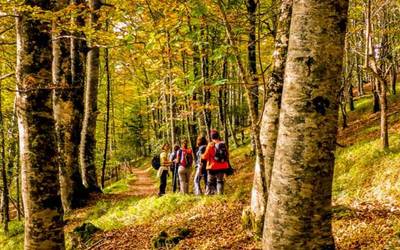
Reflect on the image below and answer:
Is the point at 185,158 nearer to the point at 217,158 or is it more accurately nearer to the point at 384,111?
the point at 217,158

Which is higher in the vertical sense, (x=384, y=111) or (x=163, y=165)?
(x=384, y=111)

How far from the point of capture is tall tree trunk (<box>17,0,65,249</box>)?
5.12 metres

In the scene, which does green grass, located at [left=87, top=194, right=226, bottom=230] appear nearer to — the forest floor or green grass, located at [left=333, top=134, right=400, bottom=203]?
the forest floor

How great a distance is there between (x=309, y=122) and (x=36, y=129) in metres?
3.79

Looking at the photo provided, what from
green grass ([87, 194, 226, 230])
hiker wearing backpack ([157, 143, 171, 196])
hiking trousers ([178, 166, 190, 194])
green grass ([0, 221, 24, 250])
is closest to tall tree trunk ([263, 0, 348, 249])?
green grass ([87, 194, 226, 230])

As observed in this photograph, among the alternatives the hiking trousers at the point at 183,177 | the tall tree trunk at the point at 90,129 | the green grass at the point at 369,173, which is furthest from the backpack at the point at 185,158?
the green grass at the point at 369,173

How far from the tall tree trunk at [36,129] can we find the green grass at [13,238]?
826 centimetres

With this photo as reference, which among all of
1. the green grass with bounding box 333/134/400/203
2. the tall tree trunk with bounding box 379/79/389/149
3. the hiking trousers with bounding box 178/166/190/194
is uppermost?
the tall tree trunk with bounding box 379/79/389/149

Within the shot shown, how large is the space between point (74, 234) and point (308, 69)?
8.10 meters

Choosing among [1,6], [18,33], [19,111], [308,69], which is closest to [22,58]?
[18,33]

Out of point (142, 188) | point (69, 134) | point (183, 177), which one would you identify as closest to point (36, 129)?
point (183, 177)

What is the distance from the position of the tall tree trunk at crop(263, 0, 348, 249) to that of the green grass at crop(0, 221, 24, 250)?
11.8 m

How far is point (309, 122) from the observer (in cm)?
275

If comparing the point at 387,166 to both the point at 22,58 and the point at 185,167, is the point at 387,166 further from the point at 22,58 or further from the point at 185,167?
the point at 22,58
